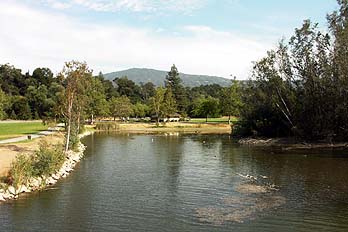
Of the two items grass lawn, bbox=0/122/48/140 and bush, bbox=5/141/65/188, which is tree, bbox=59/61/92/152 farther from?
grass lawn, bbox=0/122/48/140

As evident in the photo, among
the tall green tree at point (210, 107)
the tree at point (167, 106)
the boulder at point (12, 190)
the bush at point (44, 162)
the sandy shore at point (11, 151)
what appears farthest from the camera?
the tall green tree at point (210, 107)

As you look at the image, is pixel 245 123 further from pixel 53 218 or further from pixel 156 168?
pixel 53 218

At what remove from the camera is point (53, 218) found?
19672 mm

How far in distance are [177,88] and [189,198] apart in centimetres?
11897

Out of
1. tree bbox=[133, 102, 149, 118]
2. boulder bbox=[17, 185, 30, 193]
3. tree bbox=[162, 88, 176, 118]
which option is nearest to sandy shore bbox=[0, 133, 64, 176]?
boulder bbox=[17, 185, 30, 193]

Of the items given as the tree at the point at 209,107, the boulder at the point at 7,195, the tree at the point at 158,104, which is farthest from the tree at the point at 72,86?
the tree at the point at 209,107

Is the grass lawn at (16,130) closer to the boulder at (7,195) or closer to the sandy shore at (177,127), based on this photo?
the sandy shore at (177,127)

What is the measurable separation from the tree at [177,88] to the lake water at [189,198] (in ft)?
317

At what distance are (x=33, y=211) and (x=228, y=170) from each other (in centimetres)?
1819

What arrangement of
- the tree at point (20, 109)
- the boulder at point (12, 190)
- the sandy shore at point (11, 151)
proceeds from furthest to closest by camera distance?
the tree at point (20, 109), the sandy shore at point (11, 151), the boulder at point (12, 190)

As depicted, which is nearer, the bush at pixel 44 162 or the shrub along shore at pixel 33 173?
the shrub along shore at pixel 33 173

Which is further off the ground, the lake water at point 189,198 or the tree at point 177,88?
the tree at point 177,88

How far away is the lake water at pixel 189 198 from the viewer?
19.0 meters

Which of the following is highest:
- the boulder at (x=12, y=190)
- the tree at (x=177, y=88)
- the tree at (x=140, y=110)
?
the tree at (x=177, y=88)
